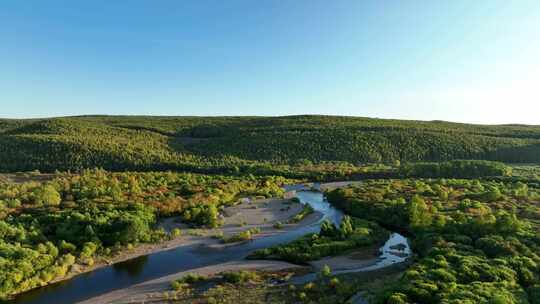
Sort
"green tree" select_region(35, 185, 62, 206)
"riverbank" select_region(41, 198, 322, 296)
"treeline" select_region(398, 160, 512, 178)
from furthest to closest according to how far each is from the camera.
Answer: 1. "treeline" select_region(398, 160, 512, 178)
2. "green tree" select_region(35, 185, 62, 206)
3. "riverbank" select_region(41, 198, 322, 296)

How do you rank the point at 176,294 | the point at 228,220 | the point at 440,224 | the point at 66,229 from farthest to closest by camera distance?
the point at 228,220 < the point at 440,224 < the point at 66,229 < the point at 176,294

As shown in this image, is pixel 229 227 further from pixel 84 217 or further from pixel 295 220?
pixel 84 217

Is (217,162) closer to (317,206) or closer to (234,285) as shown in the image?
(317,206)

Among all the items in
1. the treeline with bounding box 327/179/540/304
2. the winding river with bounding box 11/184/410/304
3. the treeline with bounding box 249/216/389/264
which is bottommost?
the winding river with bounding box 11/184/410/304

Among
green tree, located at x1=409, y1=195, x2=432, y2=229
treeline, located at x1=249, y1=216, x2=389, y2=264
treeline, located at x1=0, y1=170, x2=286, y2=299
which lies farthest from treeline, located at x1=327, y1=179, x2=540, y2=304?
treeline, located at x1=0, y1=170, x2=286, y2=299

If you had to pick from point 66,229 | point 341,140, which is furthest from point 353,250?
point 341,140

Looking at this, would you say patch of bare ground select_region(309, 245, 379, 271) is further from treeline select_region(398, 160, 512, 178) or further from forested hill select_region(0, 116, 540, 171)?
forested hill select_region(0, 116, 540, 171)

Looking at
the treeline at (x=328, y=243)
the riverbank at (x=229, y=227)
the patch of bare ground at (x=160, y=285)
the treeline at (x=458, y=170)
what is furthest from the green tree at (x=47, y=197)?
the treeline at (x=458, y=170)
